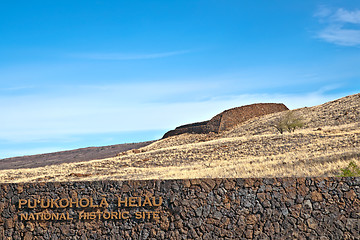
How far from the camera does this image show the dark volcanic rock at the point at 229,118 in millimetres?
56938

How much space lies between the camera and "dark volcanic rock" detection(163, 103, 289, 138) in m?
56.9

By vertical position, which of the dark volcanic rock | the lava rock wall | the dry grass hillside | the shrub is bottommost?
the lava rock wall

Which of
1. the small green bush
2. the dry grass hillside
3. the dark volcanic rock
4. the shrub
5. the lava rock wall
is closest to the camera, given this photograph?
the lava rock wall

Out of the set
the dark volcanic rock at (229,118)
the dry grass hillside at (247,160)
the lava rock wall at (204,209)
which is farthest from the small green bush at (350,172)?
the dark volcanic rock at (229,118)

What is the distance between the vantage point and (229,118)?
58.7 meters

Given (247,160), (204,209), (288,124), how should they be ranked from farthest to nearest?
(288,124), (247,160), (204,209)

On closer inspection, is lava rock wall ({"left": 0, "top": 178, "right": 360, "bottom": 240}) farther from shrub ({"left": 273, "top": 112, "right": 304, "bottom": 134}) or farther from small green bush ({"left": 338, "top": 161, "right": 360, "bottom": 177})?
shrub ({"left": 273, "top": 112, "right": 304, "bottom": 134})

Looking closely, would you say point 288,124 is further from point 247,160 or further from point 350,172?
point 350,172

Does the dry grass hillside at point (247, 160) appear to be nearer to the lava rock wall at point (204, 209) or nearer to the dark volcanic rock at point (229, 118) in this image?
the lava rock wall at point (204, 209)

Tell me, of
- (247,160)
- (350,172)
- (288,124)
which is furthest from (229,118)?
(350,172)

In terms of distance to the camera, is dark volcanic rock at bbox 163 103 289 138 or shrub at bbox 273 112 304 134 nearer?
shrub at bbox 273 112 304 134

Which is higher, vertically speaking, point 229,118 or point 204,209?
point 229,118

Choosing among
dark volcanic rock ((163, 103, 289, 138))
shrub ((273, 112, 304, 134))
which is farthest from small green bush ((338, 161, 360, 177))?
dark volcanic rock ((163, 103, 289, 138))

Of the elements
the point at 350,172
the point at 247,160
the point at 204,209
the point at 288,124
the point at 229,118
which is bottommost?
the point at 204,209
